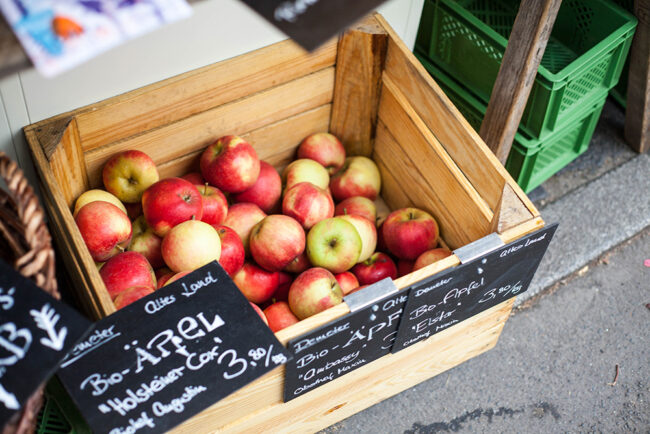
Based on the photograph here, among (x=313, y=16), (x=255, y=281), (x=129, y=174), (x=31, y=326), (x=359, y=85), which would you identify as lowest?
(x=255, y=281)

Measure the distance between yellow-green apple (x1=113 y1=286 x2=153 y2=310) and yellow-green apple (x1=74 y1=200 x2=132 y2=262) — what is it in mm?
168

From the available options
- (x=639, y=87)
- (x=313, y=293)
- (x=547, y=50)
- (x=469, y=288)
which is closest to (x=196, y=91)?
(x=313, y=293)

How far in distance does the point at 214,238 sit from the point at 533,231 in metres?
0.78

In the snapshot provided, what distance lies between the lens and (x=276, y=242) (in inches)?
68.5

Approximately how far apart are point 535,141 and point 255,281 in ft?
3.52

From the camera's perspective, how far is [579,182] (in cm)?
262

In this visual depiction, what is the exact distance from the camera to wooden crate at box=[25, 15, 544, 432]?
1.55 m

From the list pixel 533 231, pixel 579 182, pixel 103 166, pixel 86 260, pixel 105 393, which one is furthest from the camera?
pixel 579 182

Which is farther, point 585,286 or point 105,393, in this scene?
Answer: point 585,286

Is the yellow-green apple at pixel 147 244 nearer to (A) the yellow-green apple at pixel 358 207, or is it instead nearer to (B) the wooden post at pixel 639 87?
(A) the yellow-green apple at pixel 358 207

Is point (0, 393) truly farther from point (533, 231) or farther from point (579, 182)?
point (579, 182)

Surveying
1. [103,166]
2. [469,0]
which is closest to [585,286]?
[469,0]

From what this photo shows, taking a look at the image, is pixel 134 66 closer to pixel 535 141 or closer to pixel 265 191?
pixel 265 191

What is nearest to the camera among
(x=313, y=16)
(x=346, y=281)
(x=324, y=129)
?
(x=313, y=16)
